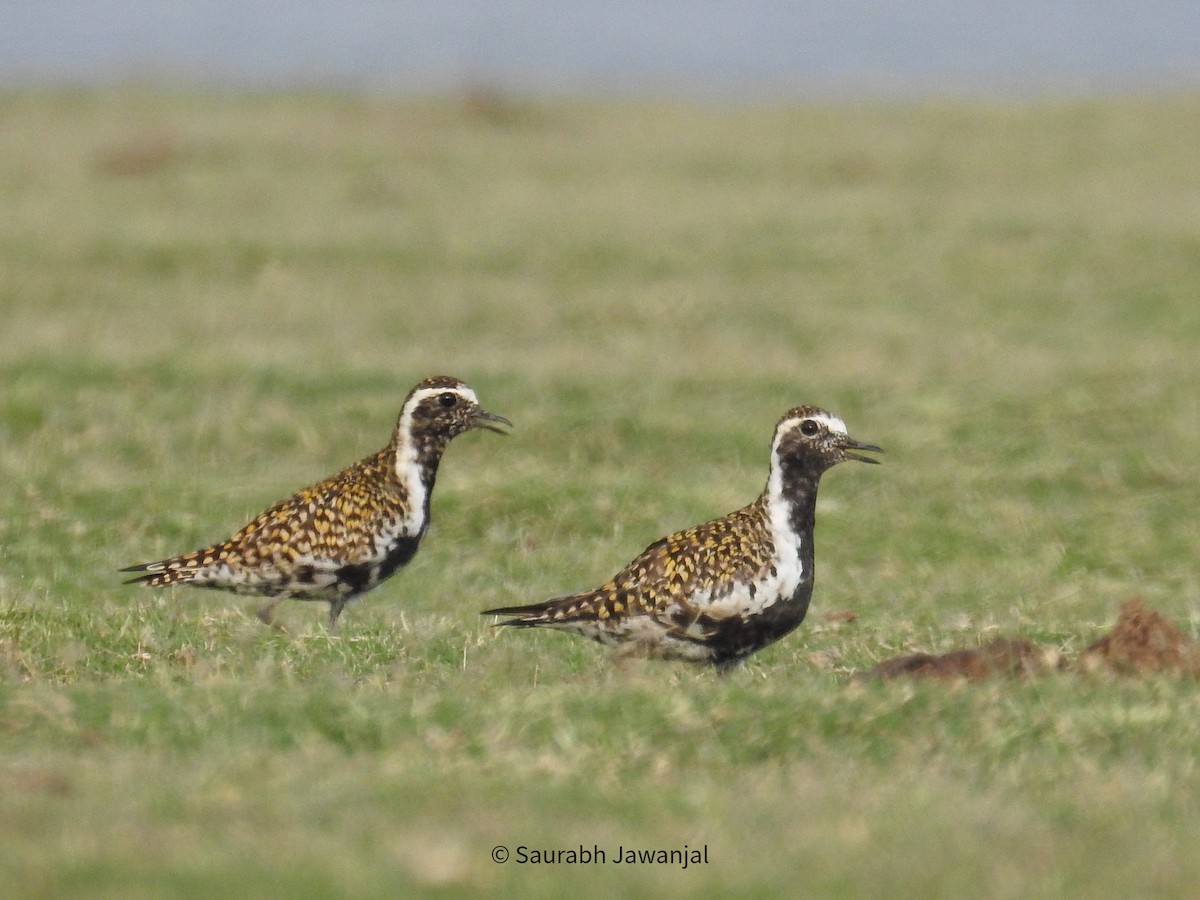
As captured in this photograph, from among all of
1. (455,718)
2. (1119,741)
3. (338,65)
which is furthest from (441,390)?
(338,65)

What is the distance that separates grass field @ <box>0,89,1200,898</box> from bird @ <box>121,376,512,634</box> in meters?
0.30

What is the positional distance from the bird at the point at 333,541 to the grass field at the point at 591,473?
1.00ft

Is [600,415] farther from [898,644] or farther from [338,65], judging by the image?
[338,65]

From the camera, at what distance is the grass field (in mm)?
6707

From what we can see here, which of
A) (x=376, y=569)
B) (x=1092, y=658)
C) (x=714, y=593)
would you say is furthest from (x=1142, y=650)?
(x=376, y=569)

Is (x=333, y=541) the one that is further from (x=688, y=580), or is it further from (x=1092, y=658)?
(x=1092, y=658)

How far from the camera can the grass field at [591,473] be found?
22.0 feet

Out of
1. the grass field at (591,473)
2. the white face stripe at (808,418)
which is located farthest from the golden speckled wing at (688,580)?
the white face stripe at (808,418)

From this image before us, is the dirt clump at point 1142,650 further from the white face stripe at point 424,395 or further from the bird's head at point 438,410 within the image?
the white face stripe at point 424,395

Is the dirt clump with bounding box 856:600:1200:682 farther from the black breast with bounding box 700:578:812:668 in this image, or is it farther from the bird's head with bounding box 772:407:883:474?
the bird's head with bounding box 772:407:883:474

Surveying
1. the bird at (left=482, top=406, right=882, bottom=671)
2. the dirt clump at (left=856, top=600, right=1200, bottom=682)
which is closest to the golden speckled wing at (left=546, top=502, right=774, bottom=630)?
the bird at (left=482, top=406, right=882, bottom=671)

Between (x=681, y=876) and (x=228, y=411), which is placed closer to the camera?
(x=681, y=876)

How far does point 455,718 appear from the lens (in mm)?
8227

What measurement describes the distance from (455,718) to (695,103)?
42.3m
